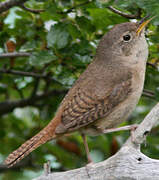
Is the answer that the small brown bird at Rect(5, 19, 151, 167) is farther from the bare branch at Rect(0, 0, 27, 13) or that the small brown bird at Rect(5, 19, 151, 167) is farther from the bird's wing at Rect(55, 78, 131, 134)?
the bare branch at Rect(0, 0, 27, 13)

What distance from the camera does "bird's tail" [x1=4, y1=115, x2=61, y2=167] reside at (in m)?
3.39

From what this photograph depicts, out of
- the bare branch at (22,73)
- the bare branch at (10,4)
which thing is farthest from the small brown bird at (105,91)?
the bare branch at (10,4)

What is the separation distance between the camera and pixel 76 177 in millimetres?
3334

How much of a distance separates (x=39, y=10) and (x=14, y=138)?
1.64 meters

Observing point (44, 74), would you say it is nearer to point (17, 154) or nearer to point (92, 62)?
point (92, 62)

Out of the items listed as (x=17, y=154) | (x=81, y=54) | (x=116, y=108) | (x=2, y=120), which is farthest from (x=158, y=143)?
(x=2, y=120)

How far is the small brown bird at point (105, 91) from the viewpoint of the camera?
3.50m

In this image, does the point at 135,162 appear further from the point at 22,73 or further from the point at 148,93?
the point at 22,73

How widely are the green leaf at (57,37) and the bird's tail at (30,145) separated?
72 centimetres

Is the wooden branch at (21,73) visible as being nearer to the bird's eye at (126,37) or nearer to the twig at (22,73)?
the twig at (22,73)

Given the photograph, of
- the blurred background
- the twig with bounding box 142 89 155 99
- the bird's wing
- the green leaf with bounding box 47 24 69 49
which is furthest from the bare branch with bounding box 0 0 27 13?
the twig with bounding box 142 89 155 99

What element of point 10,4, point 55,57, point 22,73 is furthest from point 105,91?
point 10,4

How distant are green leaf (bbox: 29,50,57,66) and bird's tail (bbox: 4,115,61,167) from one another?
1.88 feet

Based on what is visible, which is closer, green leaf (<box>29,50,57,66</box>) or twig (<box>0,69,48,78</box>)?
green leaf (<box>29,50,57,66</box>)
